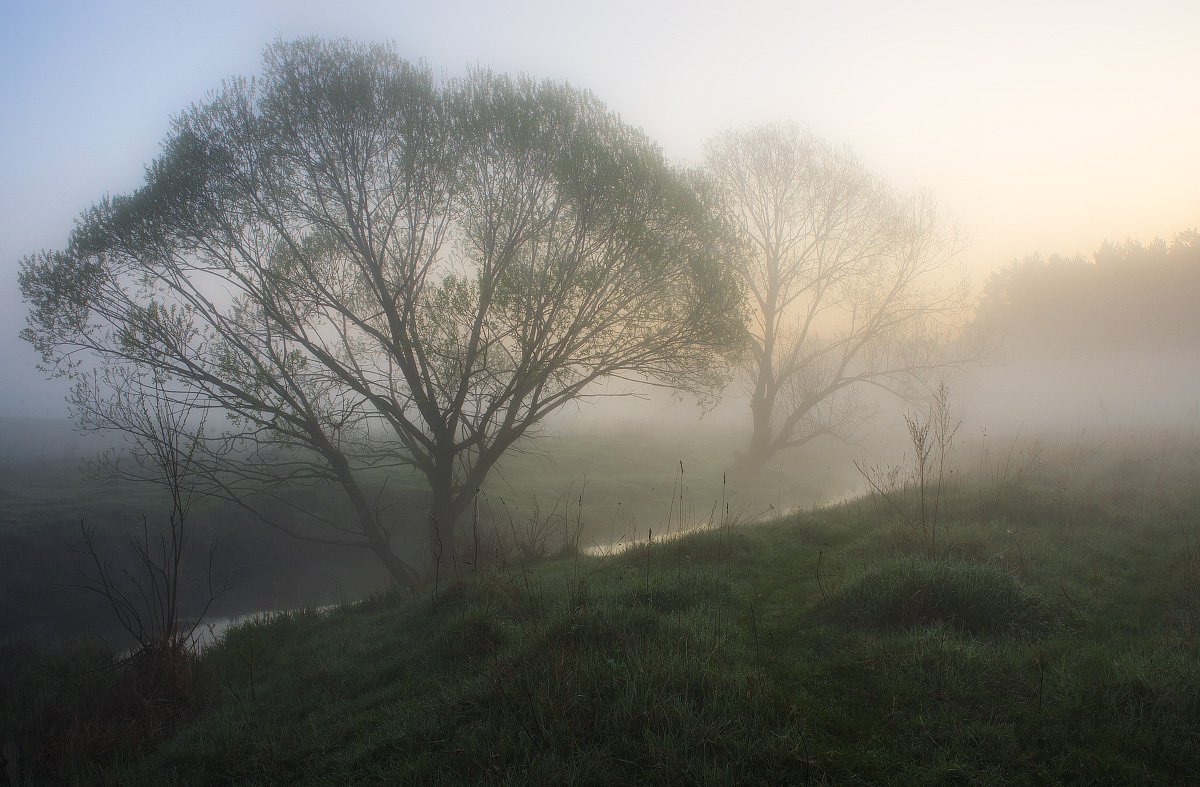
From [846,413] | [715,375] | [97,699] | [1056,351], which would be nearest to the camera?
[97,699]

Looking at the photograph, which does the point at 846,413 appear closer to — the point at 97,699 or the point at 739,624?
the point at 739,624

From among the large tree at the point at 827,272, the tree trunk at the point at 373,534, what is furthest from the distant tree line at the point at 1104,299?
the tree trunk at the point at 373,534

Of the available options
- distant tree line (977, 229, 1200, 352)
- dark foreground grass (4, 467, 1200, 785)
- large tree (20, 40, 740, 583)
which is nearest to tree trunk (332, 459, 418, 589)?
large tree (20, 40, 740, 583)

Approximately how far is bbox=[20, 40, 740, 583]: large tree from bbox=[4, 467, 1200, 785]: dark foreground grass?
5343mm

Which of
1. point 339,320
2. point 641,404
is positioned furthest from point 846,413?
point 641,404

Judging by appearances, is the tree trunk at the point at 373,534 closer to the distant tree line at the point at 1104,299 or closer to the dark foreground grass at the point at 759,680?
the dark foreground grass at the point at 759,680

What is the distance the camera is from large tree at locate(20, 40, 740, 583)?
1220cm

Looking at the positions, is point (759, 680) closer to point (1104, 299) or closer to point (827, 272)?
point (827, 272)

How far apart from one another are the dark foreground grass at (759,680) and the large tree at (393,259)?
5343mm

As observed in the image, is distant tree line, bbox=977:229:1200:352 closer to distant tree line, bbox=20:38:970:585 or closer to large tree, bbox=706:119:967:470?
large tree, bbox=706:119:967:470

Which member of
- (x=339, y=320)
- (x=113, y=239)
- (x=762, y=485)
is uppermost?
(x=113, y=239)

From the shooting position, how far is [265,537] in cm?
1666

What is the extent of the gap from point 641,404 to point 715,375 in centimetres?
4555

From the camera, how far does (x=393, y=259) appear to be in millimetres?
12805
